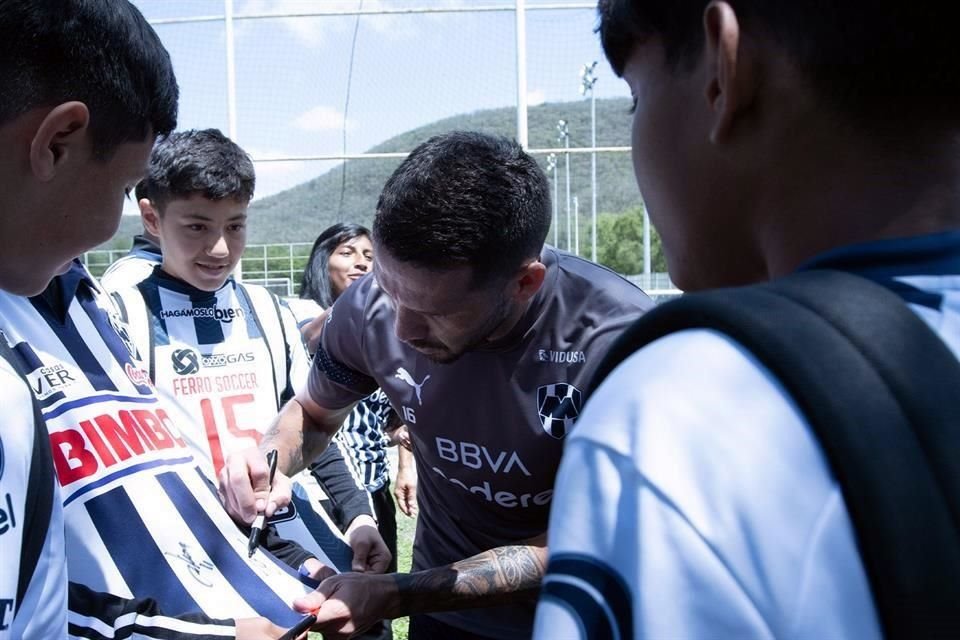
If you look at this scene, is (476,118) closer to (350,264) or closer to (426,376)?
(350,264)

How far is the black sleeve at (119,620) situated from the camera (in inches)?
59.5

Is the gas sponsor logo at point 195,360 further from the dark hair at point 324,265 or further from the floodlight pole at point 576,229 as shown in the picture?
the floodlight pole at point 576,229

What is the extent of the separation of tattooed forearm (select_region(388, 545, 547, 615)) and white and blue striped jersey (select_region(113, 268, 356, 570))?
98 cm

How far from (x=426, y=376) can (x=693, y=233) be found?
5.22 feet

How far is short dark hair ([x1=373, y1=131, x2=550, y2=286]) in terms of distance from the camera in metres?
2.10

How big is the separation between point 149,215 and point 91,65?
238cm

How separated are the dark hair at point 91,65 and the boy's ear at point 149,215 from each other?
216 centimetres

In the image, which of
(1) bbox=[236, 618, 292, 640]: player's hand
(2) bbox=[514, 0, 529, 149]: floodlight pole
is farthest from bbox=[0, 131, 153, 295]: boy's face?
(2) bbox=[514, 0, 529, 149]: floodlight pole

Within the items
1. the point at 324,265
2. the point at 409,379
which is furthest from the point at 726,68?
the point at 324,265

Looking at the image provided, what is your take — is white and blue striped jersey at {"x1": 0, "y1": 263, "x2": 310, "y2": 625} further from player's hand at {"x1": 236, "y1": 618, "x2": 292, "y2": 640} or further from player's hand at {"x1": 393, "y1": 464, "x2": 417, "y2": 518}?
player's hand at {"x1": 393, "y1": 464, "x2": 417, "y2": 518}

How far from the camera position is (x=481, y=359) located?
2268mm

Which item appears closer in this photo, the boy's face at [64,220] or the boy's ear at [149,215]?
the boy's face at [64,220]

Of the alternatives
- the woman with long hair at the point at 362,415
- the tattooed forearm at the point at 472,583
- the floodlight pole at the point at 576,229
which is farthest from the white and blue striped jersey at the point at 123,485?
the floodlight pole at the point at 576,229

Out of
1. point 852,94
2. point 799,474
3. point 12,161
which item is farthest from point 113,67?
point 799,474
